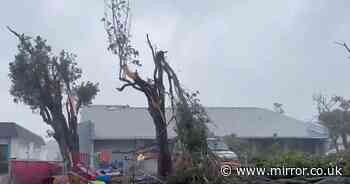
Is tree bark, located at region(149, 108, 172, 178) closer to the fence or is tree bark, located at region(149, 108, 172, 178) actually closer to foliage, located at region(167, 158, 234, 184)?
foliage, located at region(167, 158, 234, 184)

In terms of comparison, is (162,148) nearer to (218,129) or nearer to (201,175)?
(201,175)

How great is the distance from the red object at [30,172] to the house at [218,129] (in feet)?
49.7

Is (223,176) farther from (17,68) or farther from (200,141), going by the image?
(17,68)

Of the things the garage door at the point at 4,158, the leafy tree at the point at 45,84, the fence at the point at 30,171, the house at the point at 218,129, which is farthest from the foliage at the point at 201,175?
the house at the point at 218,129

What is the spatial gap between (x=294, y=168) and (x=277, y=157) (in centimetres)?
101

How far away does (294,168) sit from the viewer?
40.2 ft

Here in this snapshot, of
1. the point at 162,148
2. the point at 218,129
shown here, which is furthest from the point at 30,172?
the point at 218,129

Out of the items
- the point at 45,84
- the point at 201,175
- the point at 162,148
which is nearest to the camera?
the point at 201,175

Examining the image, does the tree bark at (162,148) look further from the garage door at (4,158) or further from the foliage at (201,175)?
the garage door at (4,158)

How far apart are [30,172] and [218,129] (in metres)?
20.3

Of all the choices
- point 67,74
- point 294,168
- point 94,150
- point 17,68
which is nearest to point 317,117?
point 94,150

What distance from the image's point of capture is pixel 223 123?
3688 cm

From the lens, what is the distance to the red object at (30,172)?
13.4m

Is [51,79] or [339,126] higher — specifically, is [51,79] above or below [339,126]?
above
